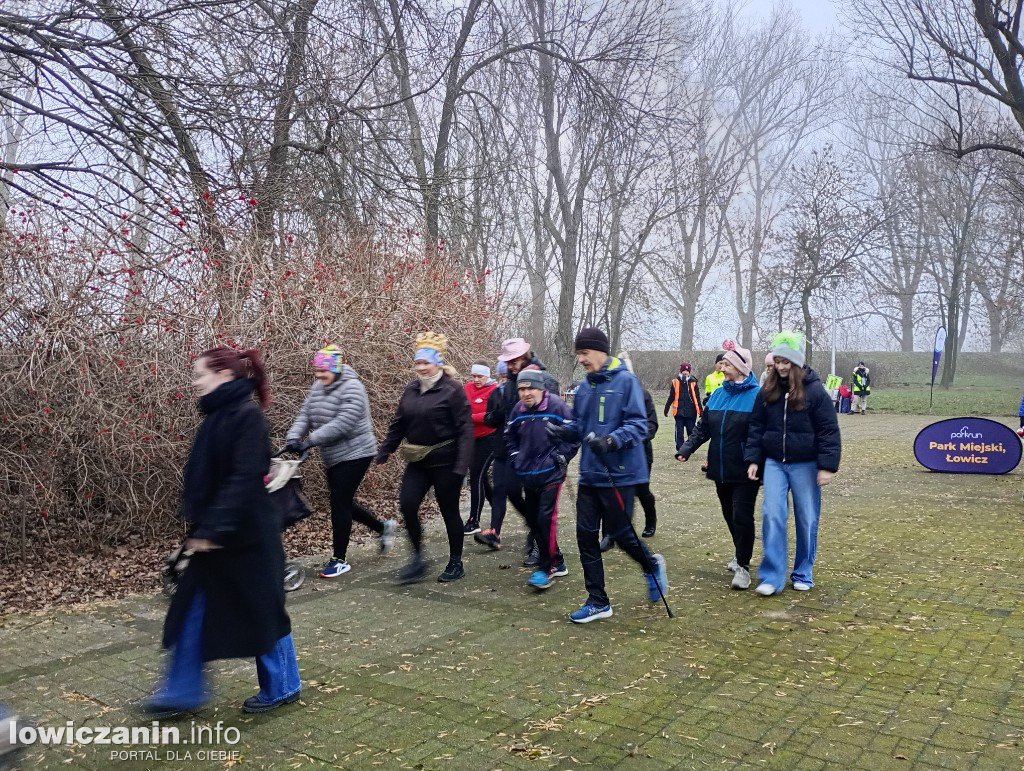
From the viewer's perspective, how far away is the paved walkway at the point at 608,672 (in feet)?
12.9

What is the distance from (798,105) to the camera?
4262 cm

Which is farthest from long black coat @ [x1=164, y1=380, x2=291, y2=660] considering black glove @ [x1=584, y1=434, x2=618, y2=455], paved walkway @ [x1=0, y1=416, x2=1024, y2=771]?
black glove @ [x1=584, y1=434, x2=618, y2=455]

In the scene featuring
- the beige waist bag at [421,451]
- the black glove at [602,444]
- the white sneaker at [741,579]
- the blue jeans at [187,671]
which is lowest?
the white sneaker at [741,579]

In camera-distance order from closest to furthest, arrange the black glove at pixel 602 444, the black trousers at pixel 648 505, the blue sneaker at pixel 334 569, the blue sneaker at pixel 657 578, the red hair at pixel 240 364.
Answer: the red hair at pixel 240 364, the black glove at pixel 602 444, the blue sneaker at pixel 657 578, the blue sneaker at pixel 334 569, the black trousers at pixel 648 505

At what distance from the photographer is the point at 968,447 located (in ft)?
45.7

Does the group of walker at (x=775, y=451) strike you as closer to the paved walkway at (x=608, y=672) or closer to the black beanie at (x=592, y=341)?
the paved walkway at (x=608, y=672)

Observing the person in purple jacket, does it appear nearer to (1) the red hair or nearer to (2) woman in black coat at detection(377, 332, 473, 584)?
(2) woman in black coat at detection(377, 332, 473, 584)

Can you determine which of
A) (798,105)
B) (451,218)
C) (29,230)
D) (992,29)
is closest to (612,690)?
(29,230)

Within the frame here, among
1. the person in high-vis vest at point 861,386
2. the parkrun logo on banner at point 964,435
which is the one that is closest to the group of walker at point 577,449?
the parkrun logo on banner at point 964,435

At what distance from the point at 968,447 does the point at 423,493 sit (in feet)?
34.2

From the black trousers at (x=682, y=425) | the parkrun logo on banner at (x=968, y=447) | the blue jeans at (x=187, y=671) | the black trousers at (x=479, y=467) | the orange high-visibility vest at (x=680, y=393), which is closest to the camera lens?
the blue jeans at (x=187, y=671)

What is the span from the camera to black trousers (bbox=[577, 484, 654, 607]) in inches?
234

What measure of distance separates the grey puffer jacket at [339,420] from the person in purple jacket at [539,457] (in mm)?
1198

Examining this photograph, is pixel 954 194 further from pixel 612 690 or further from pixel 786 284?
pixel 612 690
